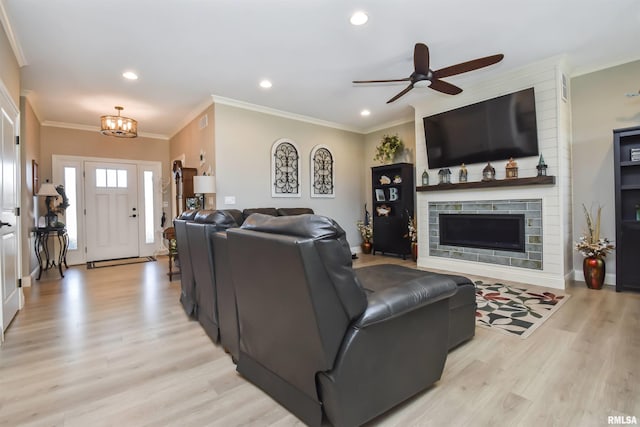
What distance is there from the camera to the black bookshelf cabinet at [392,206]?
5.71 metres

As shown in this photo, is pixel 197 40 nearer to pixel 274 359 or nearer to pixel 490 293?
pixel 274 359

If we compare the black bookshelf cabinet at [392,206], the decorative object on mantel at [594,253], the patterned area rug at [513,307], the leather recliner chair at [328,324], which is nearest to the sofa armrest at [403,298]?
the leather recliner chair at [328,324]

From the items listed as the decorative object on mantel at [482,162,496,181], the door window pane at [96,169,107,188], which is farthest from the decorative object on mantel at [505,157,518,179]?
the door window pane at [96,169,107,188]

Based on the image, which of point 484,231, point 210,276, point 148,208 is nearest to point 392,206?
point 484,231

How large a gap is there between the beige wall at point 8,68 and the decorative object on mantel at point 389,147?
5249 mm

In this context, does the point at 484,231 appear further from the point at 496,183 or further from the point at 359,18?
the point at 359,18

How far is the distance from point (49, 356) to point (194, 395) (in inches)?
51.7

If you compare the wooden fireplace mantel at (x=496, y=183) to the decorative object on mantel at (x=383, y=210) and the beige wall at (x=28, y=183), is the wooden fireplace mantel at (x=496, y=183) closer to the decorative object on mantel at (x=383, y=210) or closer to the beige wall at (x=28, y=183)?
the decorative object on mantel at (x=383, y=210)

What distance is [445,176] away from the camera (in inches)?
187

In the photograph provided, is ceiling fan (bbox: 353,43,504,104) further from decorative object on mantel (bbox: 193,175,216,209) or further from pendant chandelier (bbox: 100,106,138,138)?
pendant chandelier (bbox: 100,106,138,138)

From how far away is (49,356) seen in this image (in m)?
2.18

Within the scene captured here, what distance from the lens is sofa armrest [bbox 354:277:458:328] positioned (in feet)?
4.30

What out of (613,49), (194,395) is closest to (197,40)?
(194,395)

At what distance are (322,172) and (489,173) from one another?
2.95m
